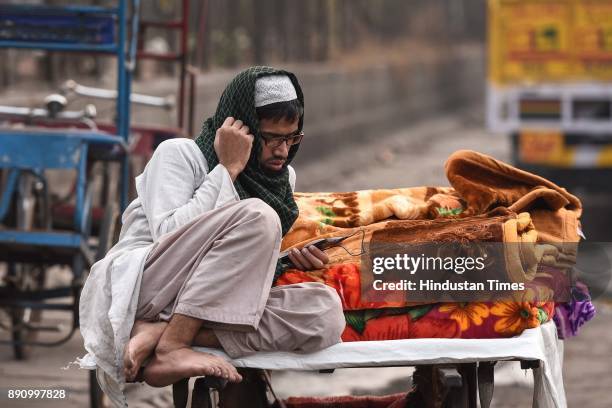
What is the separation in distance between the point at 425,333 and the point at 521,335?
0.84ft

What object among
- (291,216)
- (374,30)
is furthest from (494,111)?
(374,30)

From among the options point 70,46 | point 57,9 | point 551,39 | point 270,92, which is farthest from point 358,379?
point 551,39

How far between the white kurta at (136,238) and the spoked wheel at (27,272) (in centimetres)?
241

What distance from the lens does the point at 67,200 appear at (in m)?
6.56

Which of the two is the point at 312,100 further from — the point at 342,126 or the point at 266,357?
the point at 266,357

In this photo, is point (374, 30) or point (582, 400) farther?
point (374, 30)

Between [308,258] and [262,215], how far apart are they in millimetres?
→ 373

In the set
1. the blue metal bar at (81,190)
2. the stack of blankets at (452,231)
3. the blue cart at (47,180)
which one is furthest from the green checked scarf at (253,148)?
the blue metal bar at (81,190)

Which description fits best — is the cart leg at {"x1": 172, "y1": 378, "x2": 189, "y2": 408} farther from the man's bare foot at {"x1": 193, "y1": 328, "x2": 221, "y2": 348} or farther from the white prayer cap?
the white prayer cap

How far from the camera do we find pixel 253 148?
11.9 feet

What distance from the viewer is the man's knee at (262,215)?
3311mm

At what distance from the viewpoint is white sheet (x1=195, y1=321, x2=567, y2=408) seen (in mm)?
3383

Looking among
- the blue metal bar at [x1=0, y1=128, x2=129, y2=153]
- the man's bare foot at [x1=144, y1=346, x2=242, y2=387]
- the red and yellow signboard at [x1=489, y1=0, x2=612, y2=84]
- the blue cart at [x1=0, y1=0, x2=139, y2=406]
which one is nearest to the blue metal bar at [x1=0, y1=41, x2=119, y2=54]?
the blue cart at [x1=0, y1=0, x2=139, y2=406]

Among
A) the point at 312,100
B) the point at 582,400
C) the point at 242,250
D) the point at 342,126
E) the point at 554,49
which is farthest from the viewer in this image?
the point at 342,126
